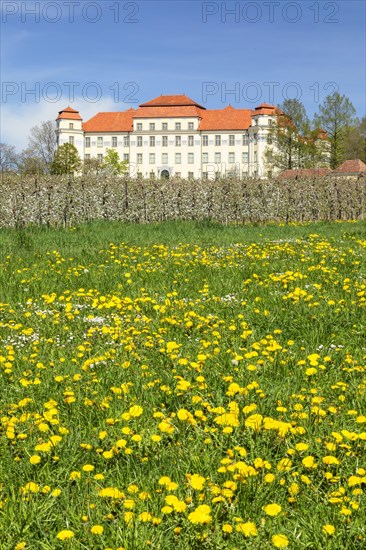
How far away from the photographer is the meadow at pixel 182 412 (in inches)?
91.5

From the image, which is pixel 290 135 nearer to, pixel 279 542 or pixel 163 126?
pixel 163 126

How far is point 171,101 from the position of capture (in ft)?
295

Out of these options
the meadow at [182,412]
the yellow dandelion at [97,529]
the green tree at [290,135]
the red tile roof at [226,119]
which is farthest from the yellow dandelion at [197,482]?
the red tile roof at [226,119]

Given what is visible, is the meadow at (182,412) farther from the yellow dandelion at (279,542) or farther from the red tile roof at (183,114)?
the red tile roof at (183,114)

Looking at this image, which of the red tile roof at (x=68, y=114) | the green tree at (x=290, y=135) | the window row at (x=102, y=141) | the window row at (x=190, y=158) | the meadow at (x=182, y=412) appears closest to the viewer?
the meadow at (x=182, y=412)

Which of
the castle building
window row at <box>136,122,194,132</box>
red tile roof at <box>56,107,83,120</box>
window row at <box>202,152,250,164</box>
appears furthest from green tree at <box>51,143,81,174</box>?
window row at <box>202,152,250,164</box>

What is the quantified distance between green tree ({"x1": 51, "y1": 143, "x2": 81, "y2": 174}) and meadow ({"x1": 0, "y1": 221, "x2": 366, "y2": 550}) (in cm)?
6229

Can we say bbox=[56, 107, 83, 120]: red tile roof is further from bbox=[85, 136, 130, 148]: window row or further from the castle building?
the castle building

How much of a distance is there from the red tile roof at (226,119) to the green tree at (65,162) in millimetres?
27013

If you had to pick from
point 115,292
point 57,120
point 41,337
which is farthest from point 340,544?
point 57,120

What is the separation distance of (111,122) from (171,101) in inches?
424

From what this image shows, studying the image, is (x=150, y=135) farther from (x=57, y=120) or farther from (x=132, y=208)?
(x=132, y=208)

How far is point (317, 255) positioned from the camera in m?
8.97

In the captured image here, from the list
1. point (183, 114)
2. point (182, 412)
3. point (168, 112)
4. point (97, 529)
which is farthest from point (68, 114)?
point (97, 529)
